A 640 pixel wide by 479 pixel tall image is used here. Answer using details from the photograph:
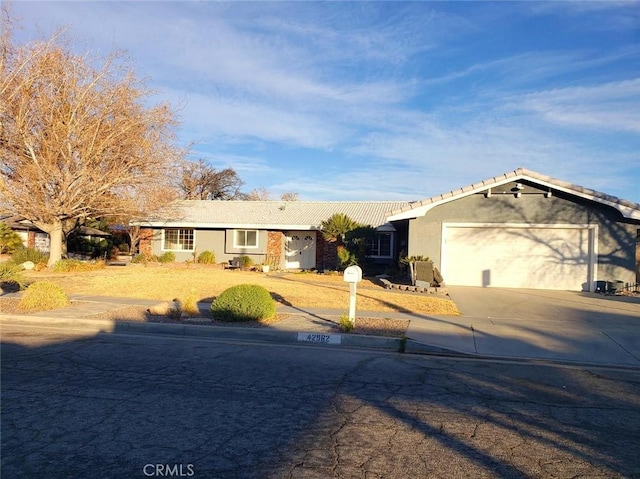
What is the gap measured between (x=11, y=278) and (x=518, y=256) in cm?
1689

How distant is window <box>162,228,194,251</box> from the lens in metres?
31.0

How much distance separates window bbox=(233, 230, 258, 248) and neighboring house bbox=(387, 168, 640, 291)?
11880 mm

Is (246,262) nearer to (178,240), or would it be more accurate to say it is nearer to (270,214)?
(270,214)

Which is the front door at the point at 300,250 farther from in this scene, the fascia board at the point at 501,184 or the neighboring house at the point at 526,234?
the neighboring house at the point at 526,234

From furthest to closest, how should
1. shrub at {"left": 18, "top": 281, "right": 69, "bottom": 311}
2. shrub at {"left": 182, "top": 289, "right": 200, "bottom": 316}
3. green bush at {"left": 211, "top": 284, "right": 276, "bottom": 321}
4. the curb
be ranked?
shrub at {"left": 18, "top": 281, "right": 69, "bottom": 311}
shrub at {"left": 182, "top": 289, "right": 200, "bottom": 316}
green bush at {"left": 211, "top": 284, "right": 276, "bottom": 321}
the curb

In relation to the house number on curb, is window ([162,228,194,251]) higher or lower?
higher

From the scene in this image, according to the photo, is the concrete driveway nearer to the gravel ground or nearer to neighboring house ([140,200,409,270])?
the gravel ground

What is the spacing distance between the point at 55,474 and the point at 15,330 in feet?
25.3

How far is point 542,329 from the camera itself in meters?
11.3

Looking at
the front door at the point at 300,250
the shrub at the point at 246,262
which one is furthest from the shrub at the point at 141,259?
the front door at the point at 300,250

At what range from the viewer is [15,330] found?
10.7 metres

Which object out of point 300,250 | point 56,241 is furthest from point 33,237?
point 300,250

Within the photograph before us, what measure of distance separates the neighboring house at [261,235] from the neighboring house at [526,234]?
25.7 ft

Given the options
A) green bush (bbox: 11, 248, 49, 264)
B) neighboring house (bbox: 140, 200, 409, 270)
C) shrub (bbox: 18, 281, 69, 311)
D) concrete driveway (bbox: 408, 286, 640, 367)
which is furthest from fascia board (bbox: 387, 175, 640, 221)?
green bush (bbox: 11, 248, 49, 264)
